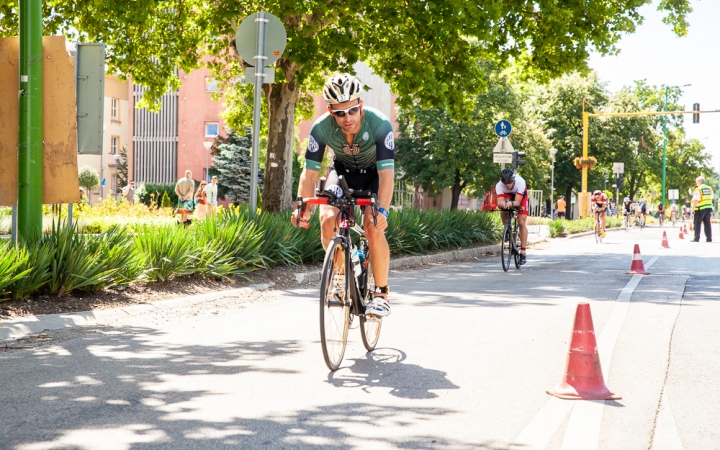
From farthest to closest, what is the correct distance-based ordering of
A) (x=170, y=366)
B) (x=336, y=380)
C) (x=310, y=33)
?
1. (x=310, y=33)
2. (x=170, y=366)
3. (x=336, y=380)

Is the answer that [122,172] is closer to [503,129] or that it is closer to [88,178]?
[88,178]

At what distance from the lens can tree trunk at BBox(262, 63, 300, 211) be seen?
1803 cm

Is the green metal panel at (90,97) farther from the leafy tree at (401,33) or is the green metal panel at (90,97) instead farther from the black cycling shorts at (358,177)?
the leafy tree at (401,33)

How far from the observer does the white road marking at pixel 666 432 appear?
4038 millimetres

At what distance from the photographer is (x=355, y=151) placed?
616 cm

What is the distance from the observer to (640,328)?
25.7 feet

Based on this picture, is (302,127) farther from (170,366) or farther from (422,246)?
(170,366)

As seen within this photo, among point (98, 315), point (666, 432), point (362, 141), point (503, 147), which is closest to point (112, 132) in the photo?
point (503, 147)

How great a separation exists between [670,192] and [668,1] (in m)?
56.6

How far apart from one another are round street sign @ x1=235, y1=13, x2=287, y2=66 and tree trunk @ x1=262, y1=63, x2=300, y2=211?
593 centimetres

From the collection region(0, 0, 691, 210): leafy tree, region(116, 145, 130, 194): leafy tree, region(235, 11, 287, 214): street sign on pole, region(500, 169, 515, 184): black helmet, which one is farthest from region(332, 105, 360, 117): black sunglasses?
region(116, 145, 130, 194): leafy tree

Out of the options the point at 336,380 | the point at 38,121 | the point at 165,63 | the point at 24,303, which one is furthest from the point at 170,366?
the point at 165,63

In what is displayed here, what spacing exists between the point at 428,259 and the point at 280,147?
4.18 metres

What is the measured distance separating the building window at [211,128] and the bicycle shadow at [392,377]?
5346 cm
